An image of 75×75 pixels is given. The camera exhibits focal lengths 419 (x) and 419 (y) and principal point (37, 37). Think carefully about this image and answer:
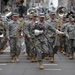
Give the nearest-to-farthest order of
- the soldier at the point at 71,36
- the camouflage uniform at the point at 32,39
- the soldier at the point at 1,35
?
1. the camouflage uniform at the point at 32,39
2. the soldier at the point at 71,36
3. the soldier at the point at 1,35

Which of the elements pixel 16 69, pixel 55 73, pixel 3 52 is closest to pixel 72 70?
pixel 55 73

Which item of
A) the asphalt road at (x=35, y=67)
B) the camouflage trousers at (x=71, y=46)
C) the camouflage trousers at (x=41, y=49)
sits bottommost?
the asphalt road at (x=35, y=67)

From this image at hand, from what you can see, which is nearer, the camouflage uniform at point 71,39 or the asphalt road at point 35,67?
the asphalt road at point 35,67

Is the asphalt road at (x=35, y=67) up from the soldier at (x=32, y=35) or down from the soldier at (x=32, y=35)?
down

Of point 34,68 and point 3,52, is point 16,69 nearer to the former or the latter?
point 34,68

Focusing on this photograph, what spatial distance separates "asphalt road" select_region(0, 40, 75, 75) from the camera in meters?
13.1

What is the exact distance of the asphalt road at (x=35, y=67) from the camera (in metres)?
13.1

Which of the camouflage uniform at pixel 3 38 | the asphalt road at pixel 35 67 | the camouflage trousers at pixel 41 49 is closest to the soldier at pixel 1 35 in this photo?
the camouflage uniform at pixel 3 38

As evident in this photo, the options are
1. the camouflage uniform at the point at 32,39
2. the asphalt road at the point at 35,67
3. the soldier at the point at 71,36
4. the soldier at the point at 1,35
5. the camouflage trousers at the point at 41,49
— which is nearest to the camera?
the asphalt road at the point at 35,67

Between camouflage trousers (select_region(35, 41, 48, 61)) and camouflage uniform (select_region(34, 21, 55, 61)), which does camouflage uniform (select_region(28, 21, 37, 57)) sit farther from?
camouflage trousers (select_region(35, 41, 48, 61))

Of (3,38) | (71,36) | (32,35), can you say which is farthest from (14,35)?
(3,38)

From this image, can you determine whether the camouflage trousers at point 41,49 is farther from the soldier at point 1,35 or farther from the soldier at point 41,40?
the soldier at point 1,35

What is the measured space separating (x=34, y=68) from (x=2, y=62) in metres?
1.87

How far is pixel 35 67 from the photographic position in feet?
46.2
